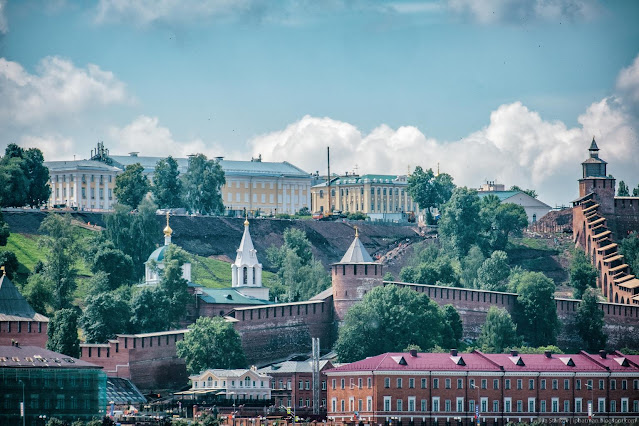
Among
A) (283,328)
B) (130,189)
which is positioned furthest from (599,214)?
(283,328)

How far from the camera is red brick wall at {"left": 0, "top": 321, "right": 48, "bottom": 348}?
88250mm

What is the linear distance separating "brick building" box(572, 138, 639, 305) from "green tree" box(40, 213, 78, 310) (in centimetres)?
3647

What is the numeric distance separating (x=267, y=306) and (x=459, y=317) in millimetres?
12676

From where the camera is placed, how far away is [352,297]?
99125 millimetres

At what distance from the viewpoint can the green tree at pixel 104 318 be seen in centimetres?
9531

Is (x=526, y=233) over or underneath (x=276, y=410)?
over

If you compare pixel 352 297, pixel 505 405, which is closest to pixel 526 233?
pixel 352 297

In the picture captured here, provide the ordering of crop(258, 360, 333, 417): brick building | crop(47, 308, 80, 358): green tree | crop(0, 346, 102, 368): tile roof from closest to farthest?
crop(0, 346, 102, 368): tile roof → crop(47, 308, 80, 358): green tree → crop(258, 360, 333, 417): brick building

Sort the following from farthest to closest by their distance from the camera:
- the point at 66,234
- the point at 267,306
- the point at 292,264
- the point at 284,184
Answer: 1. the point at 284,184
2. the point at 292,264
3. the point at 66,234
4. the point at 267,306

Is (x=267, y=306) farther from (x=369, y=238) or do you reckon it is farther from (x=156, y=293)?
(x=369, y=238)

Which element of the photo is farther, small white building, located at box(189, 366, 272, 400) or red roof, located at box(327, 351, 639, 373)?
small white building, located at box(189, 366, 272, 400)

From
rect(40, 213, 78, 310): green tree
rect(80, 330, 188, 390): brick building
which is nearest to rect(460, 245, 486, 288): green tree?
rect(40, 213, 78, 310): green tree

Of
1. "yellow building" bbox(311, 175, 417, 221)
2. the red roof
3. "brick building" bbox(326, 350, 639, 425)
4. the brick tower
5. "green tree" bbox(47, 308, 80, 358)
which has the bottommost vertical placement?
"brick building" bbox(326, 350, 639, 425)

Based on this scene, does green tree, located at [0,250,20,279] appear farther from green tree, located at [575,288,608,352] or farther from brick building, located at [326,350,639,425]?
green tree, located at [575,288,608,352]
